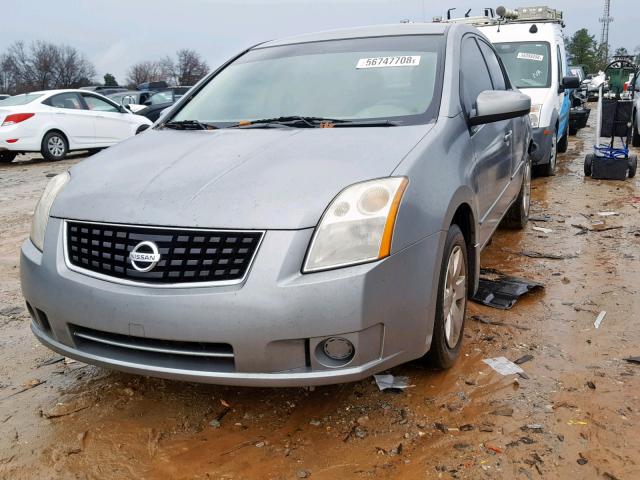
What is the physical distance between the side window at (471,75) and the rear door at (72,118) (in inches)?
423

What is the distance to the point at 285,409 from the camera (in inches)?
107

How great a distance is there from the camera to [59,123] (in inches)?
500

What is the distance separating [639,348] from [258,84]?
8.43 ft

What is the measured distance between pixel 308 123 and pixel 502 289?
188cm

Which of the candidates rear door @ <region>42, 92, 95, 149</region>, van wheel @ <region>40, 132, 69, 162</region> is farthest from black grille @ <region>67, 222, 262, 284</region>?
rear door @ <region>42, 92, 95, 149</region>

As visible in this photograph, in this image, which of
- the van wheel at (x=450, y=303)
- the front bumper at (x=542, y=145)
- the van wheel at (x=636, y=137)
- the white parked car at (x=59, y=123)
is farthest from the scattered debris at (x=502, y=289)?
the white parked car at (x=59, y=123)

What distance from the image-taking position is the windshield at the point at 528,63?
852cm

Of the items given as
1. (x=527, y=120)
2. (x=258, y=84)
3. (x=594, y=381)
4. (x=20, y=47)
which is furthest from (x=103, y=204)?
(x=20, y=47)

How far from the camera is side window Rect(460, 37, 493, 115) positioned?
3.36 metres

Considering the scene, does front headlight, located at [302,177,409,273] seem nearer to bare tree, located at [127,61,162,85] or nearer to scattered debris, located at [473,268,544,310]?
scattered debris, located at [473,268,544,310]

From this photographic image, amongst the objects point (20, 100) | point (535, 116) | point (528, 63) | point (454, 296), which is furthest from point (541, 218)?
point (20, 100)

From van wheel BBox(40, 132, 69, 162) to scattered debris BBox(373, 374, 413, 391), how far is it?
454 inches

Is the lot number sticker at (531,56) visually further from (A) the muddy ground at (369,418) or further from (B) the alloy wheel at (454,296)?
(B) the alloy wheel at (454,296)

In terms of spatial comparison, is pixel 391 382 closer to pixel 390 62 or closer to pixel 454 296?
pixel 454 296
